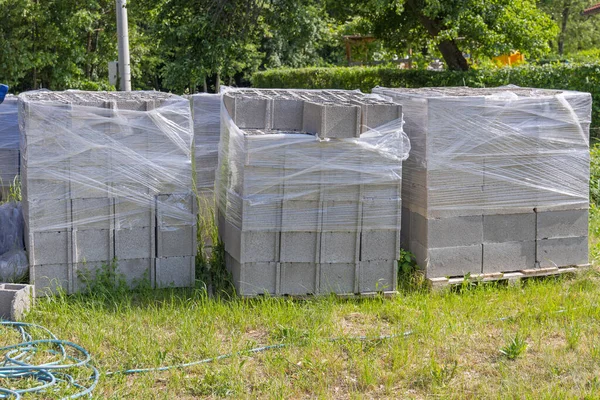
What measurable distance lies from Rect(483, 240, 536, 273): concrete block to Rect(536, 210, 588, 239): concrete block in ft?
0.56

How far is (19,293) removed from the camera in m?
5.88

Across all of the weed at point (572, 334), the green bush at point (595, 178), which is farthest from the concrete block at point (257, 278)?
the green bush at point (595, 178)

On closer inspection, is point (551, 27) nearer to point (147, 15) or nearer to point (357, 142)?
point (147, 15)

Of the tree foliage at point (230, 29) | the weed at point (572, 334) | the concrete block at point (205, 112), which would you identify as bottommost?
the weed at point (572, 334)

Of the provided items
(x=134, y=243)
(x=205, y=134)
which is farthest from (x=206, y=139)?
(x=134, y=243)

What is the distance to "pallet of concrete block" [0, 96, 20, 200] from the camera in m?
8.59

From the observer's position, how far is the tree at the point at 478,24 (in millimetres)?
15648

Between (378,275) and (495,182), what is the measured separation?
138 cm

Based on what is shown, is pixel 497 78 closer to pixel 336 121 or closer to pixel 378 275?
pixel 378 275

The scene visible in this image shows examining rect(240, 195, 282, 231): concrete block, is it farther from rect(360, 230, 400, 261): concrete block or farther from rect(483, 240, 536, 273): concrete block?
rect(483, 240, 536, 273): concrete block

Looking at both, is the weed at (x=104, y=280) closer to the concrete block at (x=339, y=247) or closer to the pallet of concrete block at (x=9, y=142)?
the concrete block at (x=339, y=247)

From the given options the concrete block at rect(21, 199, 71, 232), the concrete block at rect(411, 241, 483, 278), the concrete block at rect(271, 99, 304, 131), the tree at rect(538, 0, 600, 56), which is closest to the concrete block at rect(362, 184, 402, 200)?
the concrete block at rect(411, 241, 483, 278)

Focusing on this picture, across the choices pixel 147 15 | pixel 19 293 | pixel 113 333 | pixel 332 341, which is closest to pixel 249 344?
pixel 332 341

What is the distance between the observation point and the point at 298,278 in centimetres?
641
